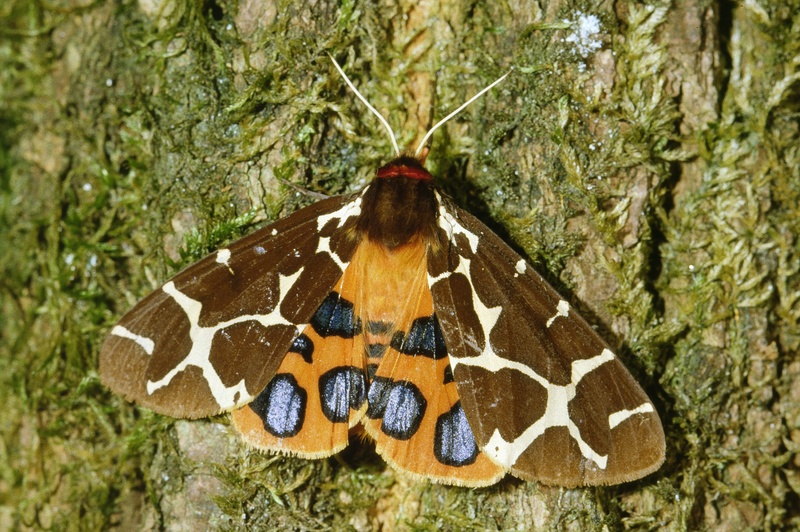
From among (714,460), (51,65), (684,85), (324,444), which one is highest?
(51,65)

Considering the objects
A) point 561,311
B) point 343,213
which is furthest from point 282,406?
point 561,311

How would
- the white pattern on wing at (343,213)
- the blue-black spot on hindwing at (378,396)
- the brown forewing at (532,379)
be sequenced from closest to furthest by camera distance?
the brown forewing at (532,379)
the blue-black spot on hindwing at (378,396)
the white pattern on wing at (343,213)

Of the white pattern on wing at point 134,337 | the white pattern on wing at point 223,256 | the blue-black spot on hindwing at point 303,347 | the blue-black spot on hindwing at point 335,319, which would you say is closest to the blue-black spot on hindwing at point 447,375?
the blue-black spot on hindwing at point 335,319

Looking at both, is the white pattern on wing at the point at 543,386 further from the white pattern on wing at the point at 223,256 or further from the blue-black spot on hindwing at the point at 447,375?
the white pattern on wing at the point at 223,256

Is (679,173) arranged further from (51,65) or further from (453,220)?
(51,65)

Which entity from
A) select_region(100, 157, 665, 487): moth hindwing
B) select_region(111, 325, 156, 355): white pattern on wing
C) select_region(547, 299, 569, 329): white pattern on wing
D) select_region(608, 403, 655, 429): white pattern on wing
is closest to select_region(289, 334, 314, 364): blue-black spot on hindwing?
select_region(100, 157, 665, 487): moth hindwing

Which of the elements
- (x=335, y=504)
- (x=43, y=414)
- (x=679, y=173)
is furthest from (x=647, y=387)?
(x=43, y=414)

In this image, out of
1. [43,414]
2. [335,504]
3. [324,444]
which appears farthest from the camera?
[43,414]
